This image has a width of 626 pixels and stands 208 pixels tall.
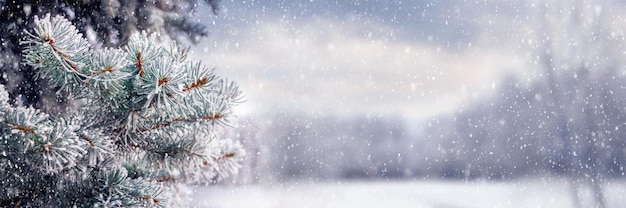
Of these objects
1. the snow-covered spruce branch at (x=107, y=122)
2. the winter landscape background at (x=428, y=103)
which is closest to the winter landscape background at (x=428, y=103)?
the winter landscape background at (x=428, y=103)

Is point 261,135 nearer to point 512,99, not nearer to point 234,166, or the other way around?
point 512,99

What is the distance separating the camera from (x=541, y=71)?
6.55 metres

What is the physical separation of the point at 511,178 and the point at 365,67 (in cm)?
415

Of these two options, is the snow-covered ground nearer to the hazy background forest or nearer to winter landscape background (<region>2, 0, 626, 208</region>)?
winter landscape background (<region>2, 0, 626, 208</region>)

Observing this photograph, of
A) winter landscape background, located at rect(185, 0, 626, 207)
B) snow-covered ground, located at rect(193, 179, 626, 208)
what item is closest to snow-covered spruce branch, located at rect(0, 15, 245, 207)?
winter landscape background, located at rect(185, 0, 626, 207)

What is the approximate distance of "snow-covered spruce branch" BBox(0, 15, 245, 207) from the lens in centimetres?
50

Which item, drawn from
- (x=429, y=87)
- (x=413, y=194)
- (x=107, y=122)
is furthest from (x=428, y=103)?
(x=107, y=122)

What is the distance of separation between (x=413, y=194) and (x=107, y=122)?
695 centimetres

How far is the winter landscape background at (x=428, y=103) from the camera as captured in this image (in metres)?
5.90

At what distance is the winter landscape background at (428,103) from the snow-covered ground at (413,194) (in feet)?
0.10

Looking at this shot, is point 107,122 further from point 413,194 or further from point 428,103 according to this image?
point 428,103

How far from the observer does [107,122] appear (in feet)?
1.91

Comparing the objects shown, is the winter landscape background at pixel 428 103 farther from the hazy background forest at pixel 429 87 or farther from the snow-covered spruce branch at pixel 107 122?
the snow-covered spruce branch at pixel 107 122

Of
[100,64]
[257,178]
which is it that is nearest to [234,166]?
[100,64]
